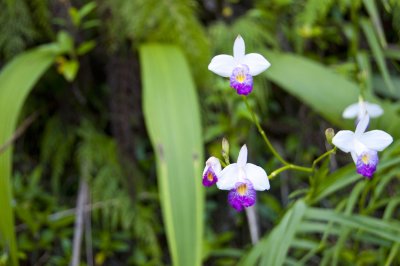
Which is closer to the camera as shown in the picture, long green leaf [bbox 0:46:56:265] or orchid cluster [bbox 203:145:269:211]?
orchid cluster [bbox 203:145:269:211]

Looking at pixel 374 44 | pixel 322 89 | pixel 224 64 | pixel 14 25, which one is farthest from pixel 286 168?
pixel 14 25

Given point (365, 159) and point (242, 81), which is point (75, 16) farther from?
point (365, 159)

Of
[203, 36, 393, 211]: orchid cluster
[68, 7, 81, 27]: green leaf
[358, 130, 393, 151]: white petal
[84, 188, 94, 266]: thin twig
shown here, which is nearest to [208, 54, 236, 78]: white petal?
[203, 36, 393, 211]: orchid cluster

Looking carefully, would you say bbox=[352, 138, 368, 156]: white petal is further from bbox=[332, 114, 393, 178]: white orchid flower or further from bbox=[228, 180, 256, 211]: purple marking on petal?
bbox=[228, 180, 256, 211]: purple marking on petal

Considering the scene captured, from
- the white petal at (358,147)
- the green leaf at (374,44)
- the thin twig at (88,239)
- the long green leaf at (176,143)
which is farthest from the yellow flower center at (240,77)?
the thin twig at (88,239)

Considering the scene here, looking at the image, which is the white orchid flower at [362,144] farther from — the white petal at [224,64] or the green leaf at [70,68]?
the green leaf at [70,68]
